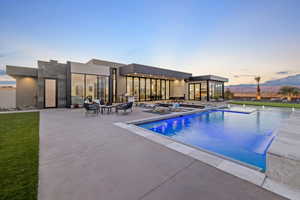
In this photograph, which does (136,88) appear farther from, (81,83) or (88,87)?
(81,83)

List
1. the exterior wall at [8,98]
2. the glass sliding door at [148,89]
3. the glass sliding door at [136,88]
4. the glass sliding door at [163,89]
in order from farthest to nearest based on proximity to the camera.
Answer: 1. the glass sliding door at [163,89]
2. the glass sliding door at [148,89]
3. the glass sliding door at [136,88]
4. the exterior wall at [8,98]

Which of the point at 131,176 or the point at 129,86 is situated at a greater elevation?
the point at 129,86

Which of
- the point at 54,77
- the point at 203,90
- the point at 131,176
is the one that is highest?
the point at 54,77

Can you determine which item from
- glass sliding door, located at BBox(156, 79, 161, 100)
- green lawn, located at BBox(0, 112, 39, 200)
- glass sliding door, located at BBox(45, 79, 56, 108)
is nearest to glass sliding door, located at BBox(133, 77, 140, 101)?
glass sliding door, located at BBox(156, 79, 161, 100)

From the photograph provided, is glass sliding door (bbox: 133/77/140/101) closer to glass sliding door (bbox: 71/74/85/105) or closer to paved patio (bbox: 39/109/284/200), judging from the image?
glass sliding door (bbox: 71/74/85/105)

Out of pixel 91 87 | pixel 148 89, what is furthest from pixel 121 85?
pixel 148 89

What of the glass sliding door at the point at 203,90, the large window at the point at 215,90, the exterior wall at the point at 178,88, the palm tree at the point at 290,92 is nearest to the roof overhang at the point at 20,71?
the exterior wall at the point at 178,88

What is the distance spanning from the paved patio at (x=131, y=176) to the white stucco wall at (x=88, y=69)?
30.7 ft

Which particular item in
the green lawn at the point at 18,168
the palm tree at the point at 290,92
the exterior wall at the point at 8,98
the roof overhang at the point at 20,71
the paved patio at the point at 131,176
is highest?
the roof overhang at the point at 20,71

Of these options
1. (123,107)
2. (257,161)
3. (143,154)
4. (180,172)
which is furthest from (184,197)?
(123,107)

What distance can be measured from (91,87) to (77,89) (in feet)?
3.81

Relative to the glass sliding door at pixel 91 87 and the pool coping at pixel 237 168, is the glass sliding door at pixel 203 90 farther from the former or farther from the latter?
the pool coping at pixel 237 168

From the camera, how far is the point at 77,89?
11.1 m

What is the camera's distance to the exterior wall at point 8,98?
12.3 meters
